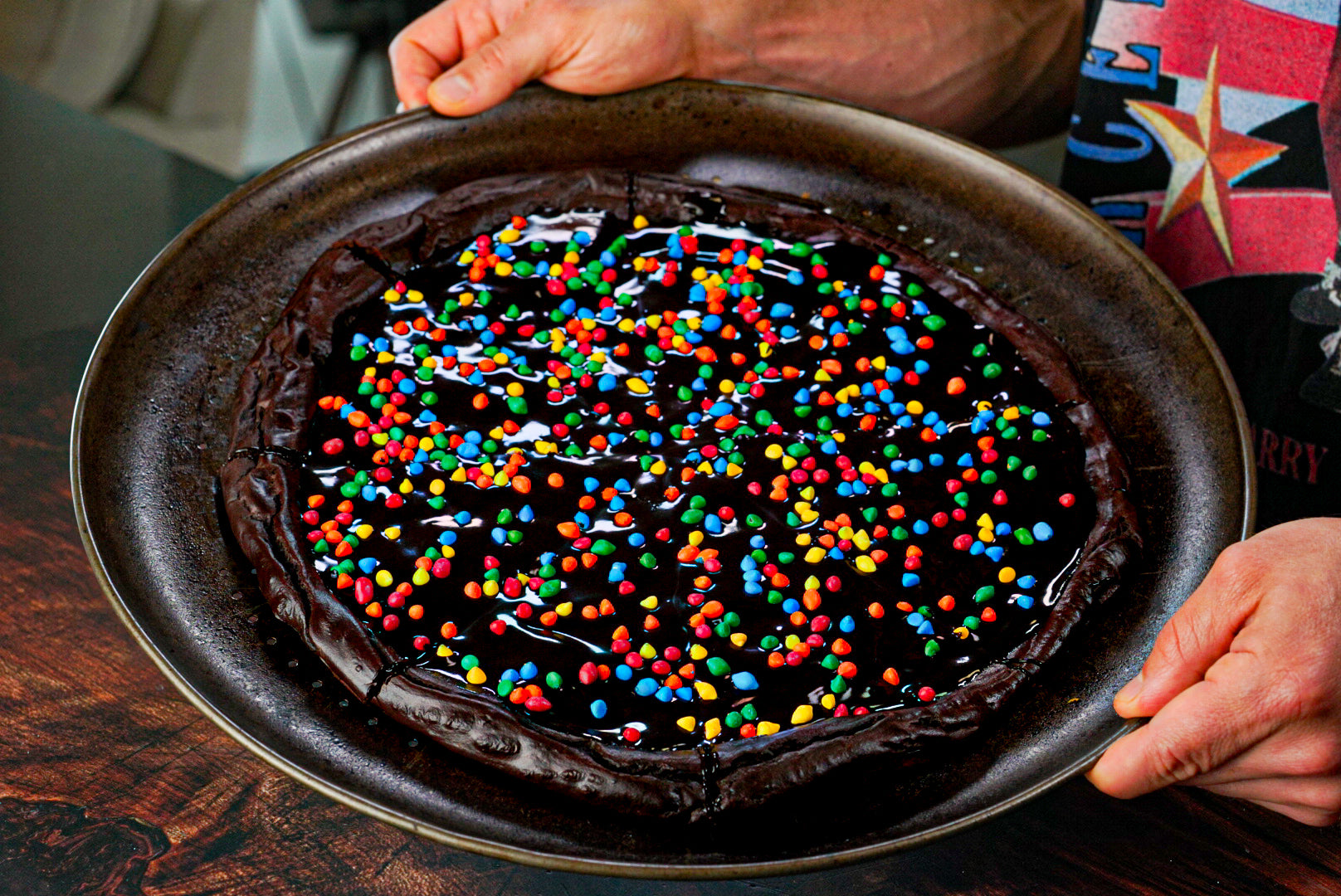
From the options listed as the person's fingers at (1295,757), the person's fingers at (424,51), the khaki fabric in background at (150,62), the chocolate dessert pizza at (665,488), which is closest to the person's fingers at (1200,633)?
the person's fingers at (1295,757)

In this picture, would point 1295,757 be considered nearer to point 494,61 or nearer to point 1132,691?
point 1132,691

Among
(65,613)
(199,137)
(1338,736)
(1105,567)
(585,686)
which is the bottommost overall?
(199,137)

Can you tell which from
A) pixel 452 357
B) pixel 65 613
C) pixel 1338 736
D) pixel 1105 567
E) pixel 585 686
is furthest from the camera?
pixel 452 357

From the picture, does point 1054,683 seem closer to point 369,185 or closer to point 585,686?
point 585,686

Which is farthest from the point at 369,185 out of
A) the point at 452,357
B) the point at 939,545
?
the point at 939,545

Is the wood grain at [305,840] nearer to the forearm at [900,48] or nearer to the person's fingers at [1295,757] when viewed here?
the person's fingers at [1295,757]

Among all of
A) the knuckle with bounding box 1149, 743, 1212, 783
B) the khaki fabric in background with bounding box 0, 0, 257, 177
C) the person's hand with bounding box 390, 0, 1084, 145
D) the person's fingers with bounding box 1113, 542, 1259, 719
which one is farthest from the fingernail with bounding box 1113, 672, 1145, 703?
the khaki fabric in background with bounding box 0, 0, 257, 177
